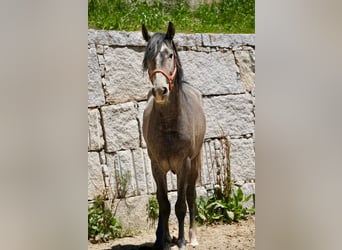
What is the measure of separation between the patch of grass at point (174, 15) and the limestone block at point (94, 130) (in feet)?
1.61

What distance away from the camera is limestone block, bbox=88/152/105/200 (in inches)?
126

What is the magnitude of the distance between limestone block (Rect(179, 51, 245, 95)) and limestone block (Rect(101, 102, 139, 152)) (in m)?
0.38

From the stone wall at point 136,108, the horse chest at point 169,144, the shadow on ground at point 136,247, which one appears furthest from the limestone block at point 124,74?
the shadow on ground at point 136,247

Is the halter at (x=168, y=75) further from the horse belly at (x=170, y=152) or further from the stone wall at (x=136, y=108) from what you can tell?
the horse belly at (x=170, y=152)

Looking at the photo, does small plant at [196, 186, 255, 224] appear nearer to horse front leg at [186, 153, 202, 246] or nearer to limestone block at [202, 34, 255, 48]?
horse front leg at [186, 153, 202, 246]

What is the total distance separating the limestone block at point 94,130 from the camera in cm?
322

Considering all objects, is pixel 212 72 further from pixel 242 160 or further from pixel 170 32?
pixel 242 160

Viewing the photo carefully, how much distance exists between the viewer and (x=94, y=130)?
3227mm

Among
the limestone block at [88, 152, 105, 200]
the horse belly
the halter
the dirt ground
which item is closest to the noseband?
the halter
